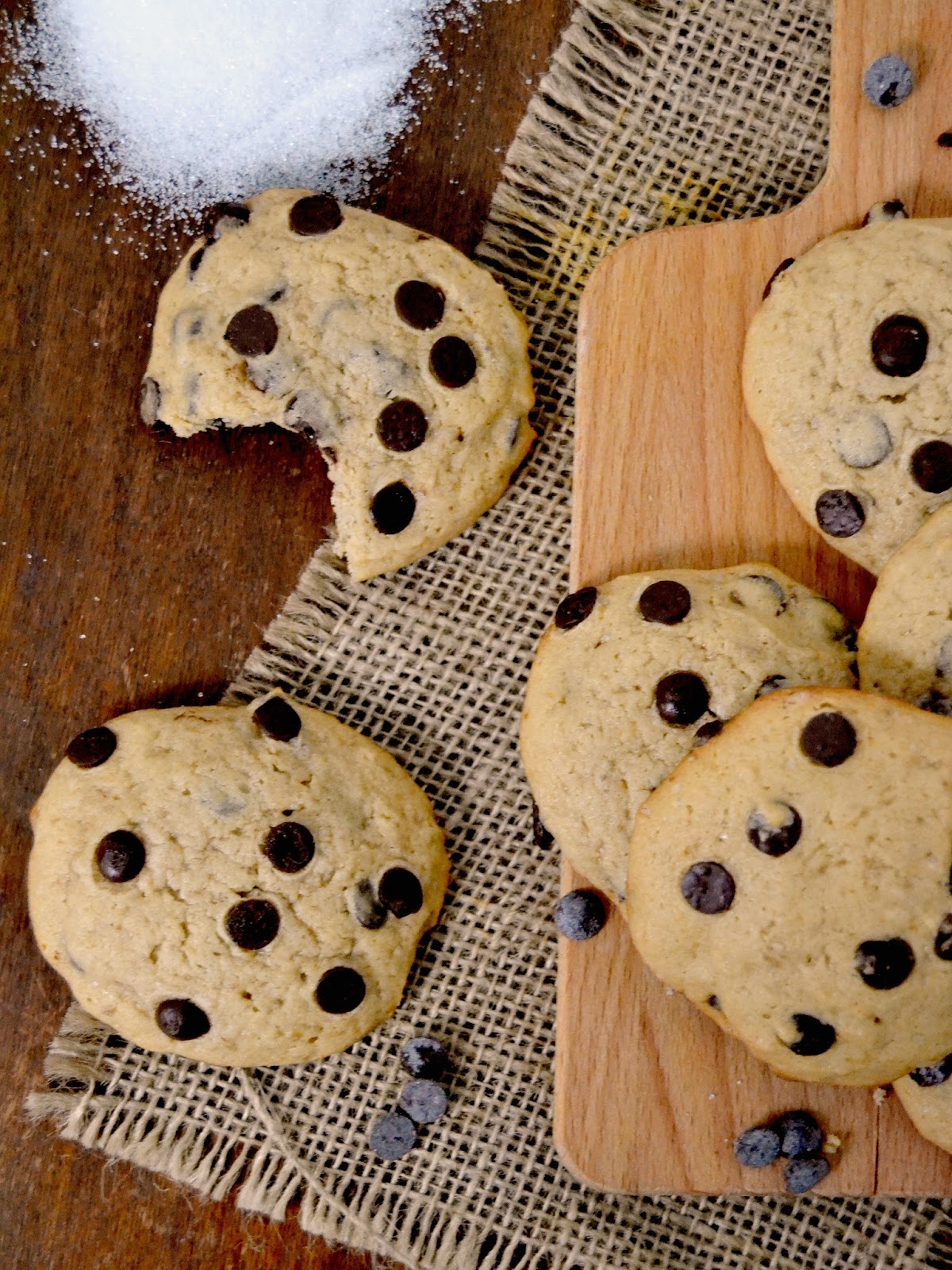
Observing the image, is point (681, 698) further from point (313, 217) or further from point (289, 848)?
point (313, 217)

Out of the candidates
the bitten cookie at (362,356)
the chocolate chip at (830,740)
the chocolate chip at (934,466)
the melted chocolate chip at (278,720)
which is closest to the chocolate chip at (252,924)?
the melted chocolate chip at (278,720)

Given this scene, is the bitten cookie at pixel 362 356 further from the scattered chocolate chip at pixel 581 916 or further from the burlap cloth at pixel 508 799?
the scattered chocolate chip at pixel 581 916

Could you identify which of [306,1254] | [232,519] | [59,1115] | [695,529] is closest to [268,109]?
[232,519]

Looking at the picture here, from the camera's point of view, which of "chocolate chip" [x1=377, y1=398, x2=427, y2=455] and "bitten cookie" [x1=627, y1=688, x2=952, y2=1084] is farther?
"chocolate chip" [x1=377, y1=398, x2=427, y2=455]

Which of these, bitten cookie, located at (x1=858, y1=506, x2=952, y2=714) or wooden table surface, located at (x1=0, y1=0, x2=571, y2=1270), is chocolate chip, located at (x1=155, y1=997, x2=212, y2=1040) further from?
bitten cookie, located at (x1=858, y1=506, x2=952, y2=714)

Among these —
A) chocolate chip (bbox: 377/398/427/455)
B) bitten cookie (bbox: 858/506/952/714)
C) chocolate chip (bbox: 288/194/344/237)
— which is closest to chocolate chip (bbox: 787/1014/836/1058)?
Answer: bitten cookie (bbox: 858/506/952/714)

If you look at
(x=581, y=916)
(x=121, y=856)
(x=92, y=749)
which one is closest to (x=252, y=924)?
(x=121, y=856)
